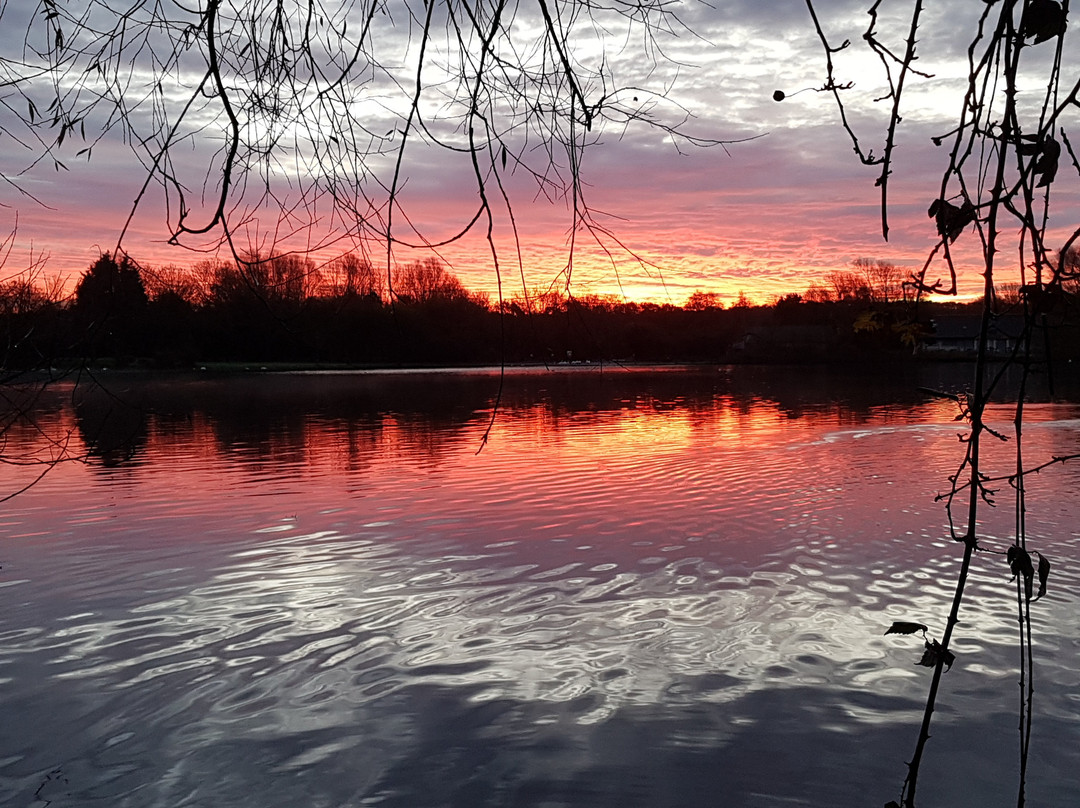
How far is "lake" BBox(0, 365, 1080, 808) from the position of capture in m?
4.85

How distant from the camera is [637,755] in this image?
5000mm

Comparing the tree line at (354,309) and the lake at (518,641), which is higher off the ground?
the tree line at (354,309)

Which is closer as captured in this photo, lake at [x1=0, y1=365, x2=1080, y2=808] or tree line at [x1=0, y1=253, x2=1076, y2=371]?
tree line at [x1=0, y1=253, x2=1076, y2=371]

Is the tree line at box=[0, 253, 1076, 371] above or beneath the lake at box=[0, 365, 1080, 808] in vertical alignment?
above

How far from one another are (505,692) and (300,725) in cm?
123

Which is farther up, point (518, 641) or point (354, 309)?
point (354, 309)

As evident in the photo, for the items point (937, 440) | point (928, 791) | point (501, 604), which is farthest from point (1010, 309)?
point (937, 440)

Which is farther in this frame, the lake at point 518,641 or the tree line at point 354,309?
the lake at point 518,641

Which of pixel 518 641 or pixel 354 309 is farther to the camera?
pixel 518 641

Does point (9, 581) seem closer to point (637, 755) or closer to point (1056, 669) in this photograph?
point (637, 755)

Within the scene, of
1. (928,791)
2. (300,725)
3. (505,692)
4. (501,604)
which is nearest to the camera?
(928,791)

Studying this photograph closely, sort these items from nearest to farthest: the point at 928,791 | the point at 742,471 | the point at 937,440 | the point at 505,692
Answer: the point at 928,791 → the point at 505,692 → the point at 742,471 → the point at 937,440

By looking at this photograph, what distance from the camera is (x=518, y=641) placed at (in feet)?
21.9

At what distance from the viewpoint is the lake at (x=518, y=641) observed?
15.9 feet
